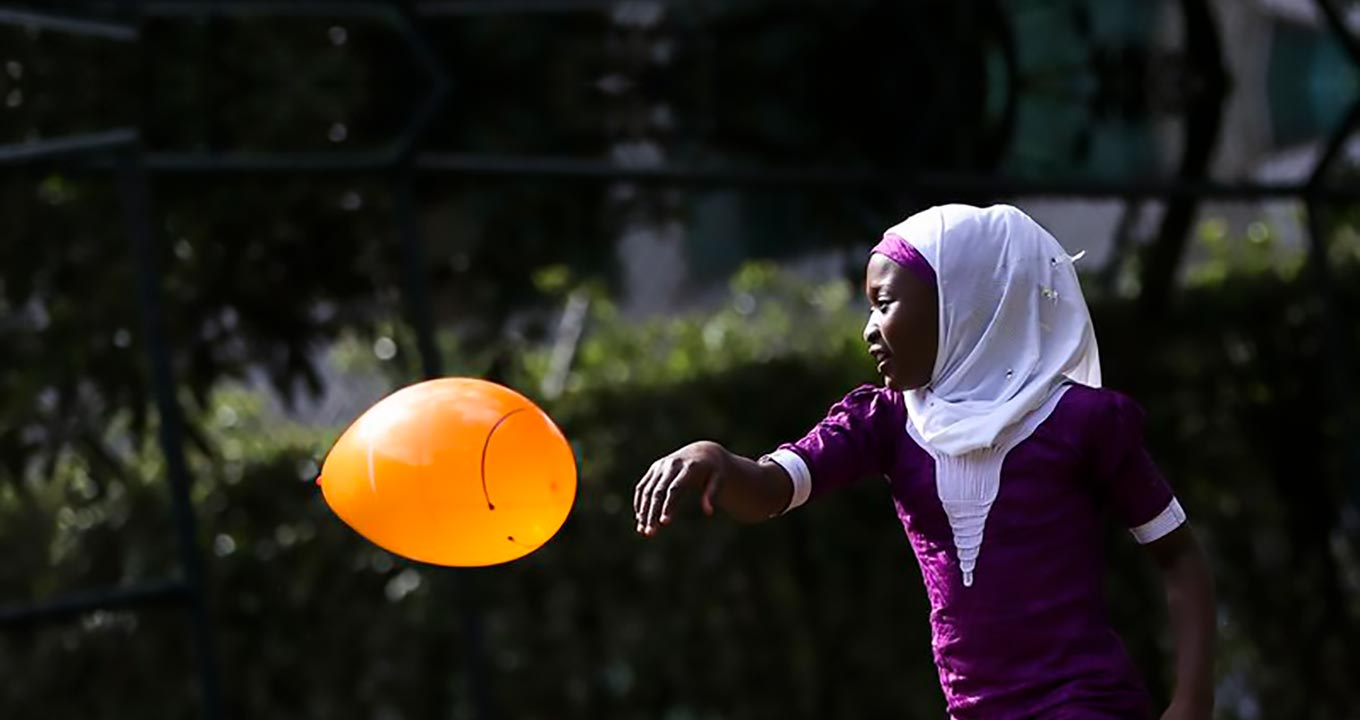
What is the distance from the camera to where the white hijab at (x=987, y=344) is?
9.63ft

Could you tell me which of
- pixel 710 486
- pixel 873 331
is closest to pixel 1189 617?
pixel 873 331

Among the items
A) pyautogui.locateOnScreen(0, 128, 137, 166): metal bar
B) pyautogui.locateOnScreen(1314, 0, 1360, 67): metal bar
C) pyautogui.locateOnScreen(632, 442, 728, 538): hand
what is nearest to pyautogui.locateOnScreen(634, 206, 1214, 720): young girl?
pyautogui.locateOnScreen(632, 442, 728, 538): hand

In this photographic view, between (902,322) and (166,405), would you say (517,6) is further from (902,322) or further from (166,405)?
(902,322)

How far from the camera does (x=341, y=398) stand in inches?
258

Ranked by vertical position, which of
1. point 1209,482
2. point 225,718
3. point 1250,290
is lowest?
point 225,718

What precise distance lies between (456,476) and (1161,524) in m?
0.91

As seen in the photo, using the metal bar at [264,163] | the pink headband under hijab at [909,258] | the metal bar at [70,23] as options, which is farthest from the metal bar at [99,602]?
the pink headband under hijab at [909,258]

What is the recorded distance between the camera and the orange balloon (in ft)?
10.1

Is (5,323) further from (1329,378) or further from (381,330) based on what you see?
(1329,378)

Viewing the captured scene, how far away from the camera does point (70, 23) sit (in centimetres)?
562

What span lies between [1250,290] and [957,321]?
3.61 meters

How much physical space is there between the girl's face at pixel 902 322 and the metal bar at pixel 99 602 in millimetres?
3169

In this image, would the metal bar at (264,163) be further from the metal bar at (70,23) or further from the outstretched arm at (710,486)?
the outstretched arm at (710,486)

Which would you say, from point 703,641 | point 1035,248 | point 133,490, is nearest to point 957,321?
point 1035,248
